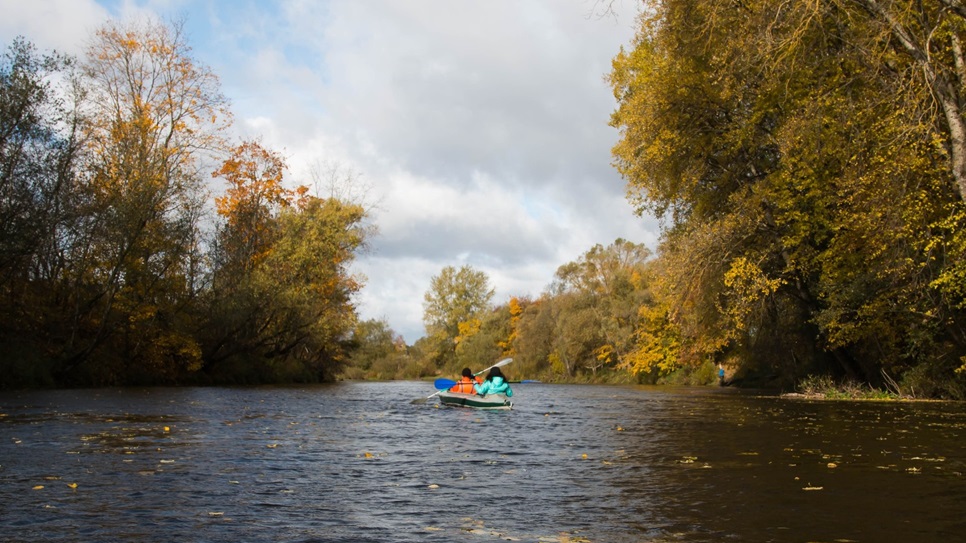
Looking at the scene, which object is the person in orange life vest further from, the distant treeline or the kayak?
the distant treeline

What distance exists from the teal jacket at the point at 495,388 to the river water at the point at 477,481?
23.2 feet

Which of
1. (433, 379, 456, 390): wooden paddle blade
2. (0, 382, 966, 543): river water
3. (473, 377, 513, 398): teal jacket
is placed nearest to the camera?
(0, 382, 966, 543): river water

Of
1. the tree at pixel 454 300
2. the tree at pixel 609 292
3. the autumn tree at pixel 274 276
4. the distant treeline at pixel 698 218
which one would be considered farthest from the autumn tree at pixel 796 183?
the tree at pixel 454 300

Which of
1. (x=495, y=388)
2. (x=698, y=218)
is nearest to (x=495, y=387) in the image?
(x=495, y=388)

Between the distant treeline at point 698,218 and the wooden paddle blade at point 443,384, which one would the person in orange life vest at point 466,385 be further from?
the distant treeline at point 698,218

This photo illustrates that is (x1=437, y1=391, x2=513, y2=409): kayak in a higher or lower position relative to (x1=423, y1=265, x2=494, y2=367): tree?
lower

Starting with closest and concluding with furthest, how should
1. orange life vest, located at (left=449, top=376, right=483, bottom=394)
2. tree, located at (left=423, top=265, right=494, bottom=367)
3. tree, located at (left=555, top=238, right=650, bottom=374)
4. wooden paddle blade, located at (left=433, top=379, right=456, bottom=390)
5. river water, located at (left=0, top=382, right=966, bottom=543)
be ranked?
river water, located at (left=0, top=382, right=966, bottom=543), orange life vest, located at (left=449, top=376, right=483, bottom=394), wooden paddle blade, located at (left=433, top=379, right=456, bottom=390), tree, located at (left=555, top=238, right=650, bottom=374), tree, located at (left=423, top=265, right=494, bottom=367)

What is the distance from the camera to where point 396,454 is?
37.4ft

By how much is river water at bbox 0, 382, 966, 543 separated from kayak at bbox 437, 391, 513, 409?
560 centimetres

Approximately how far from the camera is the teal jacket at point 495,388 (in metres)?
23.9

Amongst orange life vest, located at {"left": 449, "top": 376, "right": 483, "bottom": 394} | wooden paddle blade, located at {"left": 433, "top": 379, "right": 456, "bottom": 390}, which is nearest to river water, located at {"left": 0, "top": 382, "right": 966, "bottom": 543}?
orange life vest, located at {"left": 449, "top": 376, "right": 483, "bottom": 394}

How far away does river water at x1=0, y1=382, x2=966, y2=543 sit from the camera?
6.33 meters

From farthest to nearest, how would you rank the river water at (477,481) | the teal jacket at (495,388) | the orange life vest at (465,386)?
the orange life vest at (465,386) < the teal jacket at (495,388) < the river water at (477,481)

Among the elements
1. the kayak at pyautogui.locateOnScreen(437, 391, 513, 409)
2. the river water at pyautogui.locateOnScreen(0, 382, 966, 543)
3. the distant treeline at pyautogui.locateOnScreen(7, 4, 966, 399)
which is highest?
the distant treeline at pyautogui.locateOnScreen(7, 4, 966, 399)
